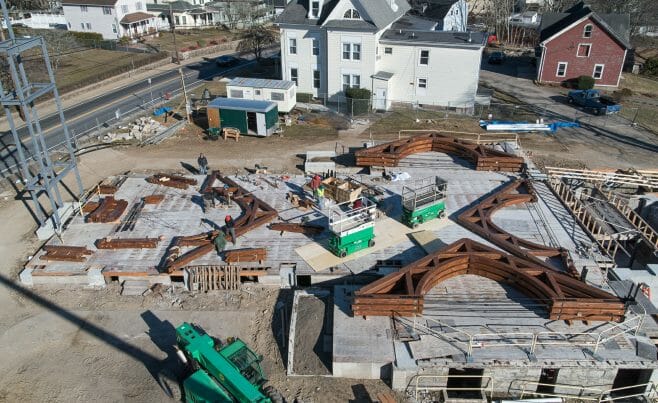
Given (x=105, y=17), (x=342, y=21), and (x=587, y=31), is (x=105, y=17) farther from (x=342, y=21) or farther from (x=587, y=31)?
(x=587, y=31)

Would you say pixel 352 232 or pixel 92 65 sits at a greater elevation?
pixel 92 65

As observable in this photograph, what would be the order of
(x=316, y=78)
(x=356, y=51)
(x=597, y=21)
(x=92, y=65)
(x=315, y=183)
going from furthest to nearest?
(x=92, y=65) < (x=597, y=21) < (x=316, y=78) < (x=356, y=51) < (x=315, y=183)

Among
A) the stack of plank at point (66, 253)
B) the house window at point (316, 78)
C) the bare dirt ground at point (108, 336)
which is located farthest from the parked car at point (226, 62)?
the stack of plank at point (66, 253)

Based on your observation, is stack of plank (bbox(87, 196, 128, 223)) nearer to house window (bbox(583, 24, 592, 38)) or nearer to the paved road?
the paved road

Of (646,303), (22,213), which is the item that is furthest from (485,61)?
(22,213)

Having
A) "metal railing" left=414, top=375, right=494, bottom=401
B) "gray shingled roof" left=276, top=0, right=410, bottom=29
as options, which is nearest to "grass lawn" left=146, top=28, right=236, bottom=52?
"gray shingled roof" left=276, top=0, right=410, bottom=29

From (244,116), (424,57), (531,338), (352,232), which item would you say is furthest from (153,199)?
(424,57)

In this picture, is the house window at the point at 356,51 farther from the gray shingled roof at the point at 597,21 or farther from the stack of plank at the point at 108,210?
the stack of plank at the point at 108,210
